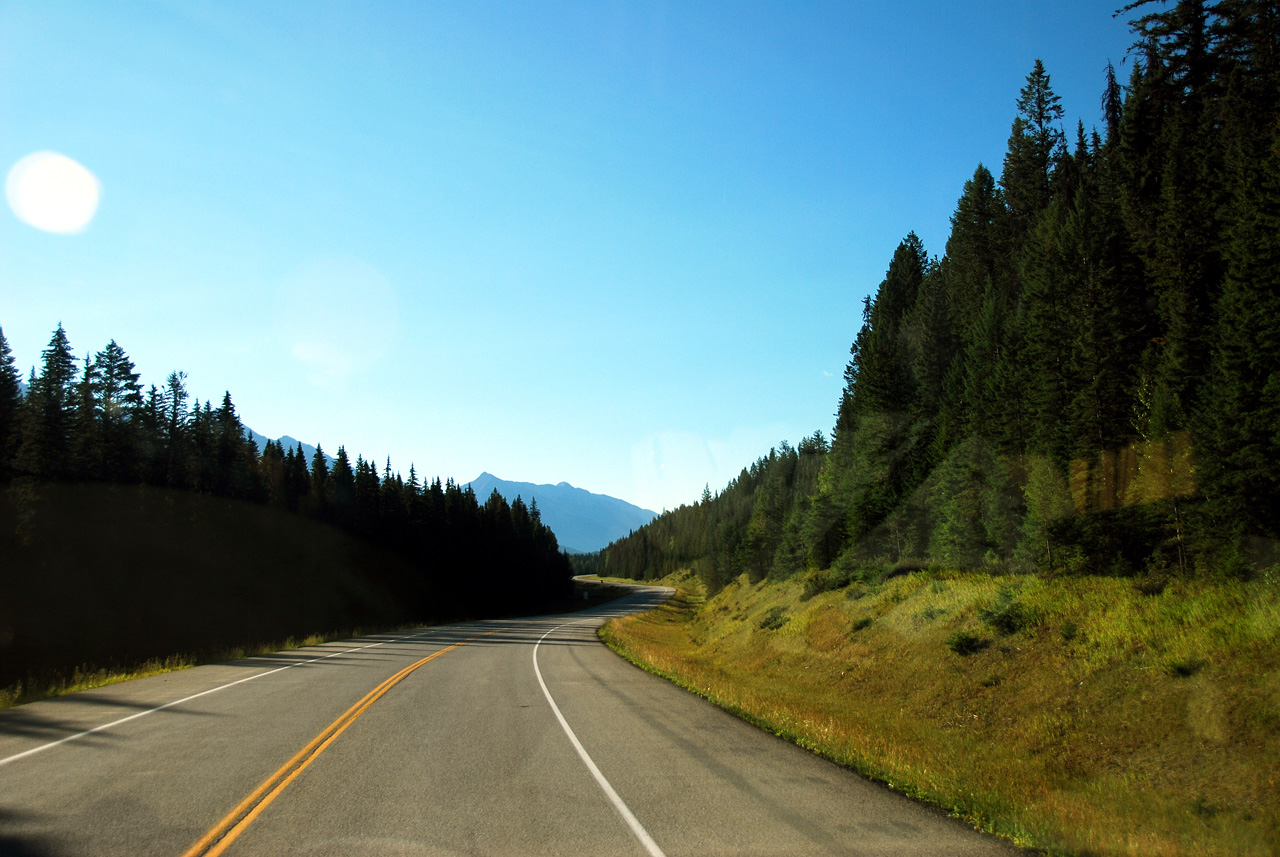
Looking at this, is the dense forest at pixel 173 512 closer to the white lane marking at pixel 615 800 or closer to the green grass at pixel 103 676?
the green grass at pixel 103 676

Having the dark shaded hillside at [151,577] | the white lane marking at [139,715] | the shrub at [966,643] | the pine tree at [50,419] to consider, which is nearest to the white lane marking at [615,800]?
the white lane marking at [139,715]

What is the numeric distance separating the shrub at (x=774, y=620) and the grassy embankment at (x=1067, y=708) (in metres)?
Result: 11.3

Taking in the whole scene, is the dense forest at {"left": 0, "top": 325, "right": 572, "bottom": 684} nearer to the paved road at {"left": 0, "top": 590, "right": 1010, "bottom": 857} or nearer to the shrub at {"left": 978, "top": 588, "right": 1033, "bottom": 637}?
the paved road at {"left": 0, "top": 590, "right": 1010, "bottom": 857}

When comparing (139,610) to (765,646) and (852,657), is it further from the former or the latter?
(852,657)

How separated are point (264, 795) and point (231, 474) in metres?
57.6

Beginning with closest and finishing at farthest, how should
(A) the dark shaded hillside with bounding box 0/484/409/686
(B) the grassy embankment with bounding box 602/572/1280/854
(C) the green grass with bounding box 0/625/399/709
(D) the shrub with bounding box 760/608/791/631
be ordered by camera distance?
1. (B) the grassy embankment with bounding box 602/572/1280/854
2. (C) the green grass with bounding box 0/625/399/709
3. (D) the shrub with bounding box 760/608/791/631
4. (A) the dark shaded hillside with bounding box 0/484/409/686

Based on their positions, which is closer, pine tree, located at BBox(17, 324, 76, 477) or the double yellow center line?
the double yellow center line

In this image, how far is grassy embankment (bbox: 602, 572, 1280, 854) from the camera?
26.1ft

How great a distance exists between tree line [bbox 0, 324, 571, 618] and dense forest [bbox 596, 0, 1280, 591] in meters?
47.4

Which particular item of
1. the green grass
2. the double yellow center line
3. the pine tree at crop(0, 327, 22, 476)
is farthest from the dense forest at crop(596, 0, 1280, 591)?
the pine tree at crop(0, 327, 22, 476)

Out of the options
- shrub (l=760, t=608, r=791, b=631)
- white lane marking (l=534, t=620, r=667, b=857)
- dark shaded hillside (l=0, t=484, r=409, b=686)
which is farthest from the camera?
dark shaded hillside (l=0, t=484, r=409, b=686)

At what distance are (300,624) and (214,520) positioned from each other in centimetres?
1304

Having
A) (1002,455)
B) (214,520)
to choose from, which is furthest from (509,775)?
(214,520)

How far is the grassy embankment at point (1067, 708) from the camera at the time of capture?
26.1 ft
